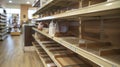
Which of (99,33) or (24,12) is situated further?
(24,12)

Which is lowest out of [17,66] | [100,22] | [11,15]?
[17,66]

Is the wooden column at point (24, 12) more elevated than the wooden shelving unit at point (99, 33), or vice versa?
the wooden column at point (24, 12)

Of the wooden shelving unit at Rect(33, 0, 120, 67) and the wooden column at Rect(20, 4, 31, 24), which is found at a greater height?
the wooden column at Rect(20, 4, 31, 24)

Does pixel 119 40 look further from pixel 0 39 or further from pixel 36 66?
pixel 0 39

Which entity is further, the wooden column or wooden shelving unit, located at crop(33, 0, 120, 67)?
the wooden column

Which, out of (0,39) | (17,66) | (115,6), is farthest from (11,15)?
(115,6)

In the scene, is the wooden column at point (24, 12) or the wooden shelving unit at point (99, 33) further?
the wooden column at point (24, 12)

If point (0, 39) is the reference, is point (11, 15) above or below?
above

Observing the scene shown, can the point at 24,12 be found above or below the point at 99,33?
above

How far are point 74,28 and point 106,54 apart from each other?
170 cm

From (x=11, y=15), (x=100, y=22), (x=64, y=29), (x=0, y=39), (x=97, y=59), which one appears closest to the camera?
(x=97, y=59)

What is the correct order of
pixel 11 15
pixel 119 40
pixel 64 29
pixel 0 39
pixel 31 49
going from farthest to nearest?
1. pixel 11 15
2. pixel 0 39
3. pixel 31 49
4. pixel 64 29
5. pixel 119 40

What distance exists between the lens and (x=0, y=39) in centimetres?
850

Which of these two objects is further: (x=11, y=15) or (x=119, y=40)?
(x=11, y=15)
